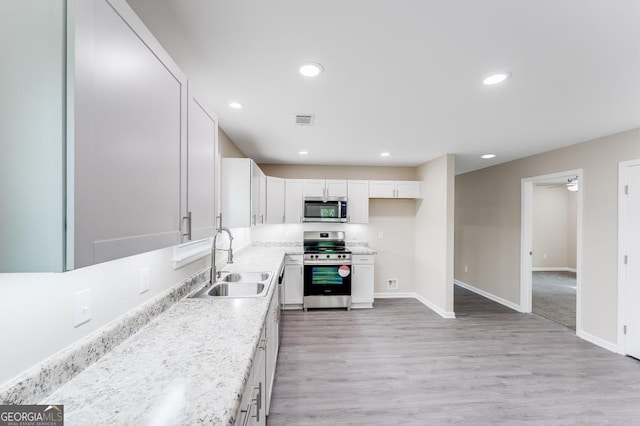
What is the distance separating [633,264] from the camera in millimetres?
2746

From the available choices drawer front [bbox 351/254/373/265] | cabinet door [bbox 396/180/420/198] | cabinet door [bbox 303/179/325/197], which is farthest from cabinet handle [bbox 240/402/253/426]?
cabinet door [bbox 396/180/420/198]

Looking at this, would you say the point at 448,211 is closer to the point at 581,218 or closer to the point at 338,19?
the point at 581,218

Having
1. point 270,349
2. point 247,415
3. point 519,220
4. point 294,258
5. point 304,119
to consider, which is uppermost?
point 304,119

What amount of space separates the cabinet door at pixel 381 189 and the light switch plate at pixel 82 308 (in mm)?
3996

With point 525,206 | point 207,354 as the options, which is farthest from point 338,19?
point 525,206

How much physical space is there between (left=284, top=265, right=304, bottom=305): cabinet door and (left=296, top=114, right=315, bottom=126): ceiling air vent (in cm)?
233

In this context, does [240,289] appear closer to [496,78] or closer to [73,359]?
[73,359]

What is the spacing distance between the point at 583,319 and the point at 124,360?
4.59 metres

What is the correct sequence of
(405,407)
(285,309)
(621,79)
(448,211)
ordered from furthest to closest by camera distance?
(285,309), (448,211), (405,407), (621,79)

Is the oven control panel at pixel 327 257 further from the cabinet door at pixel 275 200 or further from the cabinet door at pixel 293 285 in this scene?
the cabinet door at pixel 275 200

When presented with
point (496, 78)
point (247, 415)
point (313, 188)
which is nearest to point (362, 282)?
point (313, 188)

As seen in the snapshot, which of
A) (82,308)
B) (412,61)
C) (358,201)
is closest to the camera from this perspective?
(82,308)

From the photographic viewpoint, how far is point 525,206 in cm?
405

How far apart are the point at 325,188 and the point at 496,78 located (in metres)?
2.91
